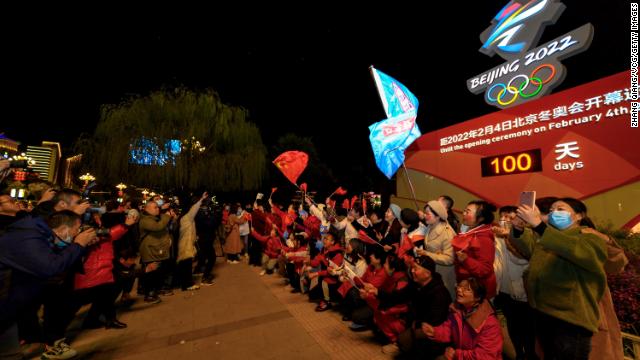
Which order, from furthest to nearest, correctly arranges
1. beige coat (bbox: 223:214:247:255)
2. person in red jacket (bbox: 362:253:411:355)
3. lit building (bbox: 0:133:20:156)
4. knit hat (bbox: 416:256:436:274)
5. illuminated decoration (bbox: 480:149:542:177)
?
lit building (bbox: 0:133:20:156) < beige coat (bbox: 223:214:247:255) < illuminated decoration (bbox: 480:149:542:177) < person in red jacket (bbox: 362:253:411:355) < knit hat (bbox: 416:256:436:274)

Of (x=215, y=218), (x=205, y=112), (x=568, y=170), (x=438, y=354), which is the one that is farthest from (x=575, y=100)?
(x=205, y=112)

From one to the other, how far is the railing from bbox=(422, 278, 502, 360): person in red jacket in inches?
56.8

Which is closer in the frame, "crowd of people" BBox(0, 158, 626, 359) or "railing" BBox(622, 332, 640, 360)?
"crowd of people" BBox(0, 158, 626, 359)

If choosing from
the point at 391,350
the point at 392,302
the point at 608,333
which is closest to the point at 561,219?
the point at 608,333

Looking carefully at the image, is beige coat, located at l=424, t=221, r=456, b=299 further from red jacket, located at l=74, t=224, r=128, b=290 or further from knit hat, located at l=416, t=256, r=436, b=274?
red jacket, located at l=74, t=224, r=128, b=290

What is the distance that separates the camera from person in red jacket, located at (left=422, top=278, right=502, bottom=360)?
7.85ft

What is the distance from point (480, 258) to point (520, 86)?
A: 7.15 m

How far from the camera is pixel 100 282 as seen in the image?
12.8ft

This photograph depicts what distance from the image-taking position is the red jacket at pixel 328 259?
4.96 metres

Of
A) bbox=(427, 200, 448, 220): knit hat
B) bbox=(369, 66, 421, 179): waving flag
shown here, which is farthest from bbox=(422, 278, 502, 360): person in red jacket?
bbox=(369, 66, 421, 179): waving flag

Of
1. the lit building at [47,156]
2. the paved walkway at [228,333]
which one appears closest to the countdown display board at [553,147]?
the paved walkway at [228,333]

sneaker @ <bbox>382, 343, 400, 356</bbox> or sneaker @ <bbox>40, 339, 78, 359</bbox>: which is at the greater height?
sneaker @ <bbox>40, 339, 78, 359</bbox>

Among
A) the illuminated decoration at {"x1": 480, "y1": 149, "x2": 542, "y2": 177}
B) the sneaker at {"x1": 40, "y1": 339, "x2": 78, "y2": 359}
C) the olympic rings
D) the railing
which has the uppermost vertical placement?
the olympic rings

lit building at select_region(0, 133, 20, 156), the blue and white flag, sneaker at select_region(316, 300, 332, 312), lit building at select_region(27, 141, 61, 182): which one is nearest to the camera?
sneaker at select_region(316, 300, 332, 312)
